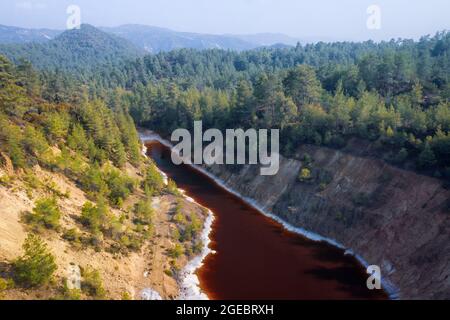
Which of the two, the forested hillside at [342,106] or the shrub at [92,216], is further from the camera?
the forested hillside at [342,106]

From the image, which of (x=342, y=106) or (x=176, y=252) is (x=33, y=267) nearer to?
(x=176, y=252)

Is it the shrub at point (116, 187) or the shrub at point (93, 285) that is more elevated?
the shrub at point (116, 187)

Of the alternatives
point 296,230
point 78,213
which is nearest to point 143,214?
point 78,213

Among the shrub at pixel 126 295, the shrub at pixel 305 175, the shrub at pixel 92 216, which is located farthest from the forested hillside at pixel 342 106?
the shrub at pixel 126 295

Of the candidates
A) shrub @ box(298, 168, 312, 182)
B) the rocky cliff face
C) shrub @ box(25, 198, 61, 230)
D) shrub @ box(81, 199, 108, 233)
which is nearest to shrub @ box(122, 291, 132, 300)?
shrub @ box(81, 199, 108, 233)

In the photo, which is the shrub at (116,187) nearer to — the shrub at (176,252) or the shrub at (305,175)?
the shrub at (176,252)

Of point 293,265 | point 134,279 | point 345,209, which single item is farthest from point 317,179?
point 134,279

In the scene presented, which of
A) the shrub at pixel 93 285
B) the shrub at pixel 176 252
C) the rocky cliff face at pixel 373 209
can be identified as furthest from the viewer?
the shrub at pixel 176 252
